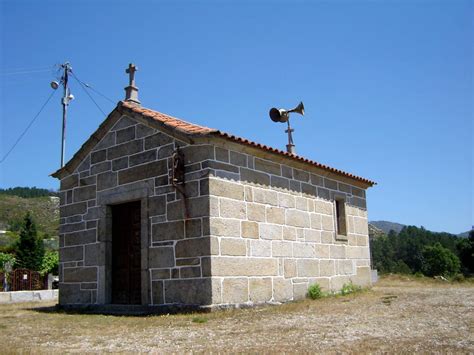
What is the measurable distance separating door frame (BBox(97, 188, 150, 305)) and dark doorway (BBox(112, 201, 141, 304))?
0.11 metres

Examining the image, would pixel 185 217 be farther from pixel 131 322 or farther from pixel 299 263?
pixel 299 263

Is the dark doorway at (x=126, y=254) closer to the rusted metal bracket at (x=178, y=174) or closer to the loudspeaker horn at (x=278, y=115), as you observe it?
the rusted metal bracket at (x=178, y=174)

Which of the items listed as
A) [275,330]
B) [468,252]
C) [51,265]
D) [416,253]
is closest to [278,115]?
[275,330]

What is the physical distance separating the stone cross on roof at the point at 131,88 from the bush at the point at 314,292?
19.0 ft

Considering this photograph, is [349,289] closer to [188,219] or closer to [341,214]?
[341,214]

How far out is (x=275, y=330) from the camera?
19.9ft

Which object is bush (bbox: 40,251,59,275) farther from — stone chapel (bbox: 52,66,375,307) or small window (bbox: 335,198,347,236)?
small window (bbox: 335,198,347,236)

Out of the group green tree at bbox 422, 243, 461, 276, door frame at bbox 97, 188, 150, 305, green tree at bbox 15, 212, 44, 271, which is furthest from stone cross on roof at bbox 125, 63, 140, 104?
green tree at bbox 422, 243, 461, 276

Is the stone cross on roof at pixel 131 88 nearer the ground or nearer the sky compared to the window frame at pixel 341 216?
nearer the sky

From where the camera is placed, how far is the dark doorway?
9.74 meters

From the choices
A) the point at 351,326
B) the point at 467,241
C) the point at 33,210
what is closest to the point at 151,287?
the point at 351,326

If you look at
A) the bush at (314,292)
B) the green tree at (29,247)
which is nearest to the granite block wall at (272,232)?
the bush at (314,292)

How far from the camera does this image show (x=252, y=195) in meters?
9.38

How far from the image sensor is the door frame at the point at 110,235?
9.31 metres
